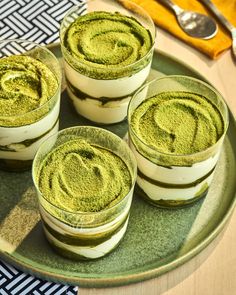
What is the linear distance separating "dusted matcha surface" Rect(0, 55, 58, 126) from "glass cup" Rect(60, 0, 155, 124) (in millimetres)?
56

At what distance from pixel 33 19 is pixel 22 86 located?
1.11 ft

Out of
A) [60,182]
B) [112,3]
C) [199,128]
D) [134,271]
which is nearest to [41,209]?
[60,182]

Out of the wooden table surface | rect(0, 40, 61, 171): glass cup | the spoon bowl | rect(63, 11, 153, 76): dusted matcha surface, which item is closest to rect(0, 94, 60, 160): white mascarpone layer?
rect(0, 40, 61, 171): glass cup

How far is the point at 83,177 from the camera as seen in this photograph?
1.14m

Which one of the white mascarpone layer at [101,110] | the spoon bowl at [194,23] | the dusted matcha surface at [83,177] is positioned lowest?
the white mascarpone layer at [101,110]

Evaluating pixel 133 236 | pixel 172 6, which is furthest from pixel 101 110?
pixel 172 6

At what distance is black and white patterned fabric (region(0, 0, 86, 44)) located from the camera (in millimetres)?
1527

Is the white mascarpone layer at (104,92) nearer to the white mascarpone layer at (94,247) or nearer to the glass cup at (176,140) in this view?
the glass cup at (176,140)

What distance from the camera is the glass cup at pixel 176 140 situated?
1161 mm

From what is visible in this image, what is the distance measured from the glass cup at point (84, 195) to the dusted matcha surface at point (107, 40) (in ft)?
0.55

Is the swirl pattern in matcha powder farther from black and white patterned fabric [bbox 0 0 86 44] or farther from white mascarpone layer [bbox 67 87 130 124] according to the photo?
black and white patterned fabric [bbox 0 0 86 44]

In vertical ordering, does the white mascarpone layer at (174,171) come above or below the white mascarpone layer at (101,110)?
above

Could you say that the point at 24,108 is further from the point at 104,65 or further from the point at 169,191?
the point at 169,191

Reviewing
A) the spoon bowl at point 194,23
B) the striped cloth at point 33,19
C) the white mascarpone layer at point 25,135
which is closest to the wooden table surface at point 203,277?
the white mascarpone layer at point 25,135
